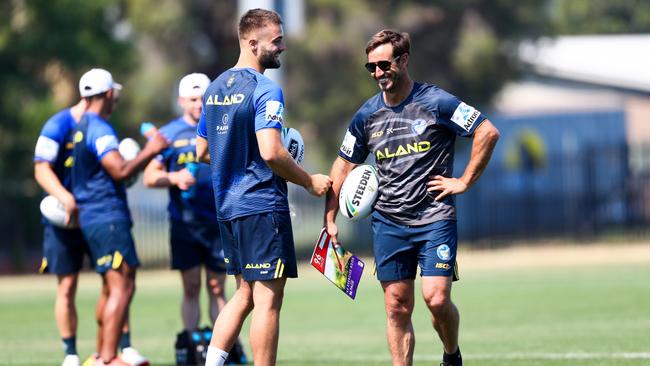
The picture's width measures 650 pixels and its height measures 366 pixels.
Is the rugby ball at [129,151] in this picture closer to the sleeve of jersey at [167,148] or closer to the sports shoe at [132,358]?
the sleeve of jersey at [167,148]

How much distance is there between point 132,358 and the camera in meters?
10.8

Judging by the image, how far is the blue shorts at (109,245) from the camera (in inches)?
412

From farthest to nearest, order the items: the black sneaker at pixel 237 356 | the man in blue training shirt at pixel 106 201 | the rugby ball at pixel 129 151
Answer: the black sneaker at pixel 237 356 → the rugby ball at pixel 129 151 → the man in blue training shirt at pixel 106 201

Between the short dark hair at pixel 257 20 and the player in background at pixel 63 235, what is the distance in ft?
9.78

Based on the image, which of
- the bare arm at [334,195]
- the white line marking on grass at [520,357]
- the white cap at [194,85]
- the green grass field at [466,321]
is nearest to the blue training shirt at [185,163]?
the white cap at [194,85]

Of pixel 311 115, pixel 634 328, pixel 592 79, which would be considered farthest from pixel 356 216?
pixel 592 79

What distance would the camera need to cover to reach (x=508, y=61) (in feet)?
127

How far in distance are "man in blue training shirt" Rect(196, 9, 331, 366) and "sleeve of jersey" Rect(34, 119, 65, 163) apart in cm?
272

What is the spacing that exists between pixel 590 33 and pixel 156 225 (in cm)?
4969

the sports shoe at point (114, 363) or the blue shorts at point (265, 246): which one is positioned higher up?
the blue shorts at point (265, 246)

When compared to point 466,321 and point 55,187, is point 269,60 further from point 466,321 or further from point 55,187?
point 466,321

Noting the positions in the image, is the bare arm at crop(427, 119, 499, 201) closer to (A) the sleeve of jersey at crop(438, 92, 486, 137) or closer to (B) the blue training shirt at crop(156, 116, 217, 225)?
(A) the sleeve of jersey at crop(438, 92, 486, 137)

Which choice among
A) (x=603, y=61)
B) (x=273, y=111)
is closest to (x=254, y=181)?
(x=273, y=111)

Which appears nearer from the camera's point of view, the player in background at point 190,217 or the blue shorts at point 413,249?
the blue shorts at point 413,249
